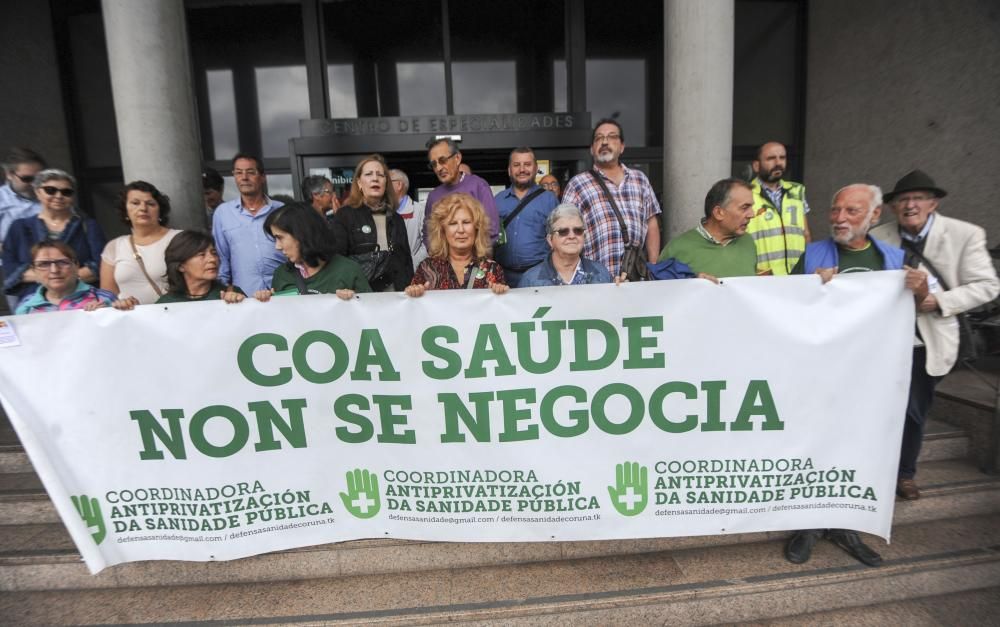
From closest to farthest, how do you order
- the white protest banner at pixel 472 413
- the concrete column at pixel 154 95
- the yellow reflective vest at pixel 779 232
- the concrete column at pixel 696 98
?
1. the white protest banner at pixel 472 413
2. the yellow reflective vest at pixel 779 232
3. the concrete column at pixel 154 95
4. the concrete column at pixel 696 98

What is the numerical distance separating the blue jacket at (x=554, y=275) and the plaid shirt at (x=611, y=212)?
2.53 ft

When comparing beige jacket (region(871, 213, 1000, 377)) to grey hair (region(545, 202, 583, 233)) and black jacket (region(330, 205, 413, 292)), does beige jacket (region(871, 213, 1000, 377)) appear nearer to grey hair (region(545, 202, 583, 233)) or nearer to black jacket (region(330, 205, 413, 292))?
grey hair (region(545, 202, 583, 233))

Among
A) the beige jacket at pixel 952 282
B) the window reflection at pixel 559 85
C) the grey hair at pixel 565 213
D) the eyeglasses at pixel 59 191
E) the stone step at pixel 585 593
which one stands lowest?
the stone step at pixel 585 593

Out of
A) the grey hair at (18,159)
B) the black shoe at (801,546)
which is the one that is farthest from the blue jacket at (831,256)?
the grey hair at (18,159)

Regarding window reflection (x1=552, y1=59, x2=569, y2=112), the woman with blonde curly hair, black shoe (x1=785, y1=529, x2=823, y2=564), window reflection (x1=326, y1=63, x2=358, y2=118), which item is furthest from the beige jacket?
window reflection (x1=326, y1=63, x2=358, y2=118)

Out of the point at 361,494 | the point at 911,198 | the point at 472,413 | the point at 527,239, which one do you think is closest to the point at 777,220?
the point at 911,198

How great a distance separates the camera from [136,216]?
300 cm

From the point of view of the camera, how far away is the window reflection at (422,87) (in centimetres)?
625

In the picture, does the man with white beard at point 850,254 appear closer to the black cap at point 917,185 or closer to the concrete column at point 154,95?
the black cap at point 917,185

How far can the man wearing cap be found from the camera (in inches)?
102

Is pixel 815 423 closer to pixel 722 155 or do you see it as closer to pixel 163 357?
pixel 722 155

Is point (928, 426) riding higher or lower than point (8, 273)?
lower

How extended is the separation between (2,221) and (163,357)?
242cm

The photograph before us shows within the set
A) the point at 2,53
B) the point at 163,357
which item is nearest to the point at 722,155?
the point at 163,357
